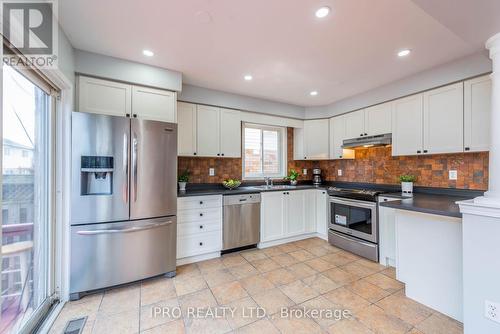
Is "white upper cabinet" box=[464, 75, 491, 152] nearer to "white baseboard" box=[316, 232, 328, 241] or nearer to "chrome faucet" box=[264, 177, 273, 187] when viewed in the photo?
"white baseboard" box=[316, 232, 328, 241]

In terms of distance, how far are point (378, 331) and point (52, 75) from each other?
11.0 feet

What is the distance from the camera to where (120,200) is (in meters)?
2.15

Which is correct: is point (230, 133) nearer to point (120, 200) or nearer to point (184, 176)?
point (184, 176)

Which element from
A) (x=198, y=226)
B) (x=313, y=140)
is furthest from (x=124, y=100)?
(x=313, y=140)

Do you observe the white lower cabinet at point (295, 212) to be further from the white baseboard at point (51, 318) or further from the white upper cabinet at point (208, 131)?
the white baseboard at point (51, 318)

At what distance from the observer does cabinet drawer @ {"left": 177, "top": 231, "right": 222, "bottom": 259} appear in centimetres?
272

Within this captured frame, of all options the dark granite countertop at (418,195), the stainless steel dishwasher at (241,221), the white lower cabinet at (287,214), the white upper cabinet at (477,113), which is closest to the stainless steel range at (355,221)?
the dark granite countertop at (418,195)

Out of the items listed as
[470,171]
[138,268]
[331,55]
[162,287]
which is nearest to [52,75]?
[138,268]

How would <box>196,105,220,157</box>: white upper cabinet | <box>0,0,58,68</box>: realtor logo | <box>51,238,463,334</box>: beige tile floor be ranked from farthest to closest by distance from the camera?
<box>196,105,220,157</box>: white upper cabinet → <box>51,238,463,334</box>: beige tile floor → <box>0,0,58,68</box>: realtor logo

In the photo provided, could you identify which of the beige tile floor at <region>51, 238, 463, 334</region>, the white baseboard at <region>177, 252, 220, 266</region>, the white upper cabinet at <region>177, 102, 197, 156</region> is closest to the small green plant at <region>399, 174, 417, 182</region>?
the beige tile floor at <region>51, 238, 463, 334</region>

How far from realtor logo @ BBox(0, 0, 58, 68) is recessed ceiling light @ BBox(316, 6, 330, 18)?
1927mm

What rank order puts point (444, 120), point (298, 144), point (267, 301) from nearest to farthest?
point (267, 301)
point (444, 120)
point (298, 144)

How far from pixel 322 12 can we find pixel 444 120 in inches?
81.2

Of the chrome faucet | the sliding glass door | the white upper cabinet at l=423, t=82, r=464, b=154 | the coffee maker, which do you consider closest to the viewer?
the sliding glass door
